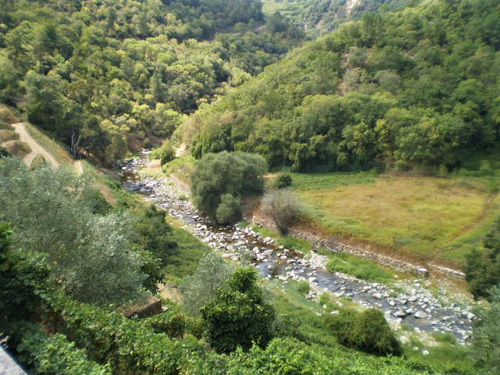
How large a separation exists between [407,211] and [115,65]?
275ft

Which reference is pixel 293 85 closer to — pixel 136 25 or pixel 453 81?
pixel 453 81

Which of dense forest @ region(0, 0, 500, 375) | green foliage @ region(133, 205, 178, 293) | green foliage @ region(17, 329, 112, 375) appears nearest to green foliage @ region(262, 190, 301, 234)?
dense forest @ region(0, 0, 500, 375)

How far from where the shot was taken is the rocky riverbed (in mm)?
23469

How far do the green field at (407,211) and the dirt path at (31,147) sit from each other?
101ft

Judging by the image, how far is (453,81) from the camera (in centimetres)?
5094

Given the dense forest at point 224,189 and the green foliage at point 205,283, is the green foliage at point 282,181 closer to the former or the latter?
the dense forest at point 224,189

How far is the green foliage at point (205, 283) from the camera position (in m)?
16.3

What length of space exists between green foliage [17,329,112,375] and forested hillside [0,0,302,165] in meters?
44.6

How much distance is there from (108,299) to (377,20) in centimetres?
7675

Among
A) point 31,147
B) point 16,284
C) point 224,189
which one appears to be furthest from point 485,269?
point 31,147

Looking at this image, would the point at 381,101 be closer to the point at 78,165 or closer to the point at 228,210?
→ the point at 228,210

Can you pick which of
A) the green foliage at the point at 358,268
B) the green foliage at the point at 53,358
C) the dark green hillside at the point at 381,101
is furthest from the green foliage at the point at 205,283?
Result: the dark green hillside at the point at 381,101

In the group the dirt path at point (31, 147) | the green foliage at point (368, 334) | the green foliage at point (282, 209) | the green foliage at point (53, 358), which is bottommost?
the green foliage at point (368, 334)

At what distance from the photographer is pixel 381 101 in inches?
1944
